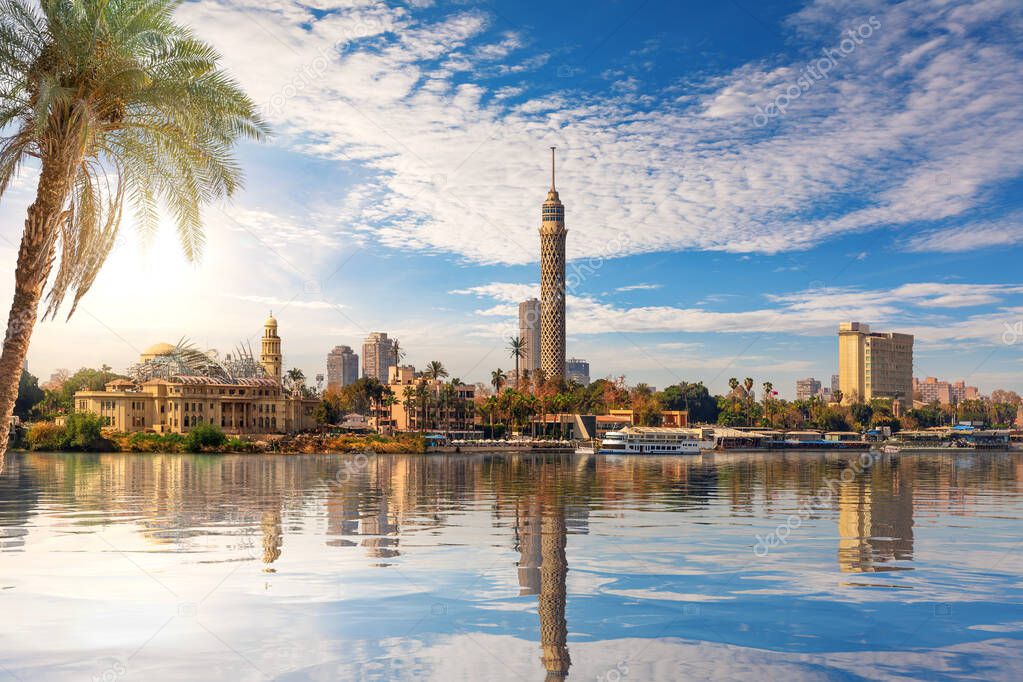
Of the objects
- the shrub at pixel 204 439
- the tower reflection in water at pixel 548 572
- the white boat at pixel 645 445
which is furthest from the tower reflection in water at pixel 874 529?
the shrub at pixel 204 439

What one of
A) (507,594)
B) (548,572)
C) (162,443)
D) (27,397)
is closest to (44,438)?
(162,443)

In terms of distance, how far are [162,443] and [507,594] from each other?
116622 mm

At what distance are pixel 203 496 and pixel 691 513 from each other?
2283 centimetres

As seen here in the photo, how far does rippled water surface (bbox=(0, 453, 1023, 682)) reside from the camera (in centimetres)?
1304

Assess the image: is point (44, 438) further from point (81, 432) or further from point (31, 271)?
point (31, 271)

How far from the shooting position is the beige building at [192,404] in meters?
145

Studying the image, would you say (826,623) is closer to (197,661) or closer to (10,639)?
(197,661)

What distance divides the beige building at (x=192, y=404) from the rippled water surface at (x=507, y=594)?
11553 cm

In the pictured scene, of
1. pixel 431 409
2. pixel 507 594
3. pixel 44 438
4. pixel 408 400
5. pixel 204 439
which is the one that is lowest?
pixel 204 439

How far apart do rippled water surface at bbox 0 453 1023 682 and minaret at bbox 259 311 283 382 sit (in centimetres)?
14360

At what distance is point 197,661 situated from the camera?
12922mm

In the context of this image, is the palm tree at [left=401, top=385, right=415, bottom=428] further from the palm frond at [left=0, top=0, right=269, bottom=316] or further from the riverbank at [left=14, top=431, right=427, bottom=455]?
the palm frond at [left=0, top=0, right=269, bottom=316]

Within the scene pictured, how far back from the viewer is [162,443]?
12462 centimetres

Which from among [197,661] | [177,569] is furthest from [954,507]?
[197,661]
